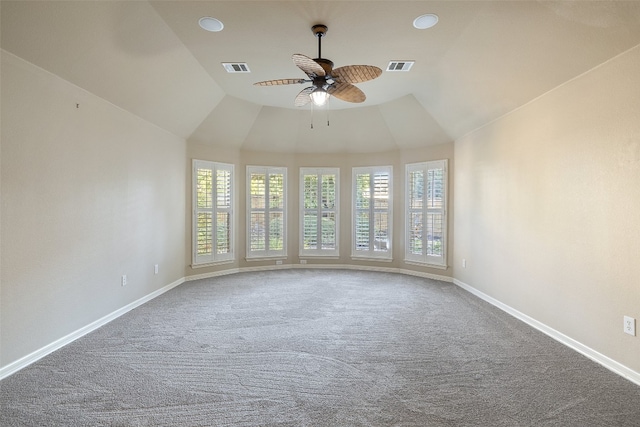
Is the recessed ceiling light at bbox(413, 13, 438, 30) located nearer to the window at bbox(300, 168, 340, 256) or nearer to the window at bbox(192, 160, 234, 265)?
the window at bbox(300, 168, 340, 256)

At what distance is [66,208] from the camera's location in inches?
123

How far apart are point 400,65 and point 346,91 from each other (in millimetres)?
1248

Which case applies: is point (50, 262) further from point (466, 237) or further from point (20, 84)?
point (466, 237)

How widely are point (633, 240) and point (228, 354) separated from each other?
354 centimetres

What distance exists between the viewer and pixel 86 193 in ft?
11.1

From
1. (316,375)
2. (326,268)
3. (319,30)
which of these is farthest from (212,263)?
(319,30)

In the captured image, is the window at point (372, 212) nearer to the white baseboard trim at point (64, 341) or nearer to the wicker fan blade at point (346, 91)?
the wicker fan blade at point (346, 91)

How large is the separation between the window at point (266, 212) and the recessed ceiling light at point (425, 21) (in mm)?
4193

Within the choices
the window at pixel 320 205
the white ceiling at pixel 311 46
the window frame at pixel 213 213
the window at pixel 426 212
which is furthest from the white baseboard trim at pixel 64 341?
the window at pixel 426 212

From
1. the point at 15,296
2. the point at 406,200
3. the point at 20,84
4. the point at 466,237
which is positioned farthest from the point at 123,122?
the point at 466,237

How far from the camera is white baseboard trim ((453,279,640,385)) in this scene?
2.52 meters

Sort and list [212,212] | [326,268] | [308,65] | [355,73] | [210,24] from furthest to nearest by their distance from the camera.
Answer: [326,268] < [212,212] < [210,24] < [355,73] < [308,65]

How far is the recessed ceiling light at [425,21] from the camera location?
9.69 ft

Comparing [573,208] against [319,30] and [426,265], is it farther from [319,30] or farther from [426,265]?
[426,265]
